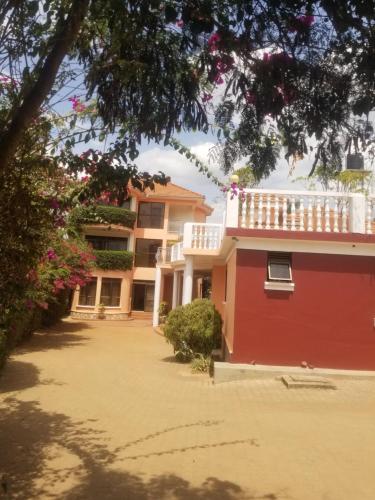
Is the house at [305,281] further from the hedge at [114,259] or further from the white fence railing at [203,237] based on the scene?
the hedge at [114,259]

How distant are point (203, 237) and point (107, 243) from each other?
601 inches

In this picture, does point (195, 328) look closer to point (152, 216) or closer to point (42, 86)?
point (42, 86)

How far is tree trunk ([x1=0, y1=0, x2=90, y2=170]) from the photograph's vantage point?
3088mm

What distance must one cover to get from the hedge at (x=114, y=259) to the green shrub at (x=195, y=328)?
17511 mm

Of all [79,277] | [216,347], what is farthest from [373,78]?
[79,277]

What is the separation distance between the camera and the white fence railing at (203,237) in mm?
17234

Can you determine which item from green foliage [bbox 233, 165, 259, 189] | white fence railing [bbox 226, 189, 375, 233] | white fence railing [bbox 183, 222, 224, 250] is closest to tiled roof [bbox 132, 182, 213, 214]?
white fence railing [bbox 183, 222, 224, 250]

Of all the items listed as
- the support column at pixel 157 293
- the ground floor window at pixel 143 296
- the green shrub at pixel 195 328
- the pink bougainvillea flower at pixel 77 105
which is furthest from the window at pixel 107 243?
the pink bougainvillea flower at pixel 77 105

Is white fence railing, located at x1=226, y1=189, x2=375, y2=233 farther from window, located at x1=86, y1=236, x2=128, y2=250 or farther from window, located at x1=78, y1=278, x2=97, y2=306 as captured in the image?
window, located at x1=86, y1=236, x2=128, y2=250

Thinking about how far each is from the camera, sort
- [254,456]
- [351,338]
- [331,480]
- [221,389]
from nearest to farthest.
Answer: [331,480] → [254,456] → [221,389] → [351,338]

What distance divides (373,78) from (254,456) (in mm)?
4195

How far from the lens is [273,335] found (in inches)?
390

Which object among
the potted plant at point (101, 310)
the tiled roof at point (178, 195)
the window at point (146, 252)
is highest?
the tiled roof at point (178, 195)

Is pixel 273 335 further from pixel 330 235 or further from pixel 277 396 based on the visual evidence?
pixel 330 235
